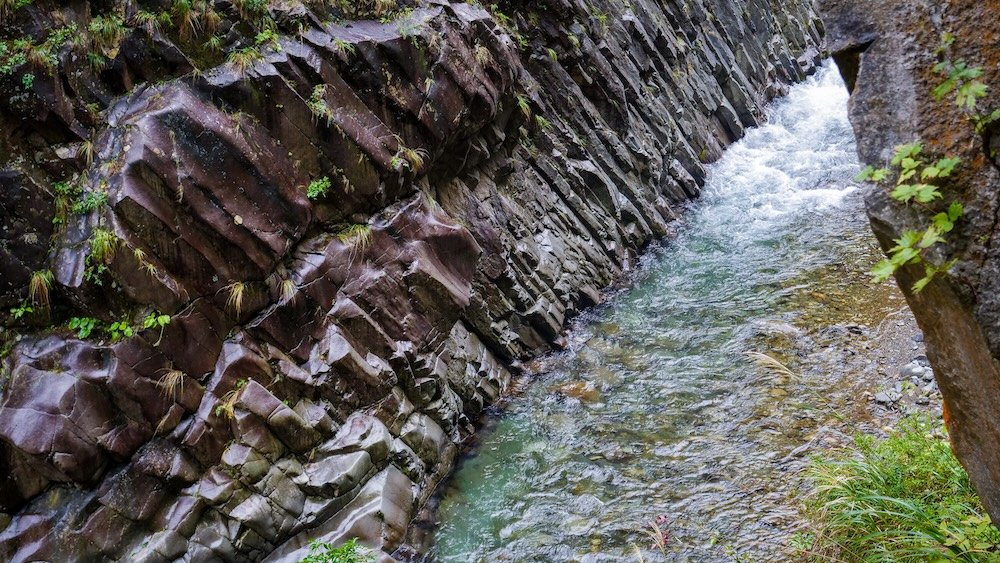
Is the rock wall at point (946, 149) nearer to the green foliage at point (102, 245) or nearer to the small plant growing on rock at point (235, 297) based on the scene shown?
the small plant growing on rock at point (235, 297)

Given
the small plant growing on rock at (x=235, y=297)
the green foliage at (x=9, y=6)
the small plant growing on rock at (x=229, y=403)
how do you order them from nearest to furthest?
the green foliage at (x=9, y=6)
the small plant growing on rock at (x=229, y=403)
the small plant growing on rock at (x=235, y=297)

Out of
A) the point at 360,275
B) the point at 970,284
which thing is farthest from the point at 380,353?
the point at 970,284

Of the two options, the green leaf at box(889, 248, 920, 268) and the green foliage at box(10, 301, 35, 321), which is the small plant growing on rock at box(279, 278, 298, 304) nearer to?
the green foliage at box(10, 301, 35, 321)

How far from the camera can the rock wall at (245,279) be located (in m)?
7.49

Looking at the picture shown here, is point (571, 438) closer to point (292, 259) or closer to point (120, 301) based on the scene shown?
point (292, 259)

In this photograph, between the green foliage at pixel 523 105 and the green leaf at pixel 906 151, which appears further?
the green foliage at pixel 523 105

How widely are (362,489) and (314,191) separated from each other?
174 inches

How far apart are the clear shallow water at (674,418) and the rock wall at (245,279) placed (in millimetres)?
1053

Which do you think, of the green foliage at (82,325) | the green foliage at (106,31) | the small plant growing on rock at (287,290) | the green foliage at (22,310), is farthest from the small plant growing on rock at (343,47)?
the green foliage at (22,310)

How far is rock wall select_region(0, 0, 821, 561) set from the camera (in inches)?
295

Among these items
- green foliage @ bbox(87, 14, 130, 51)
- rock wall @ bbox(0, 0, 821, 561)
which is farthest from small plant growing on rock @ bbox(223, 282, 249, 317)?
green foliage @ bbox(87, 14, 130, 51)

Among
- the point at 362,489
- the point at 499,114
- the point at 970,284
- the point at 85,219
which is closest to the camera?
the point at 970,284

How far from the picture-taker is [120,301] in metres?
7.82

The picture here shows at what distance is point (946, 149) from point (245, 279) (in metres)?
8.06
